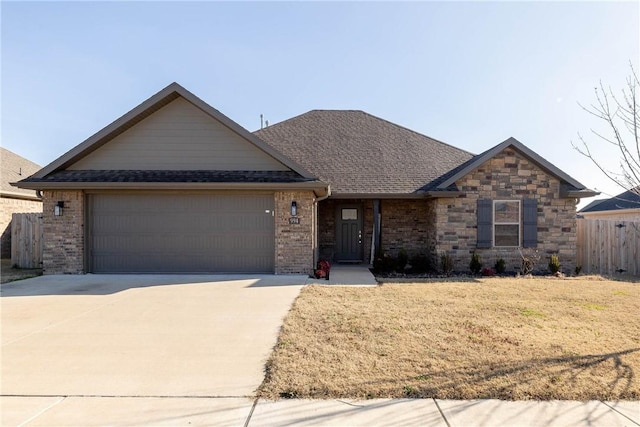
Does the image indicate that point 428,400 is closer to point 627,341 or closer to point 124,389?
point 124,389

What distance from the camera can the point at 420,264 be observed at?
11.7m

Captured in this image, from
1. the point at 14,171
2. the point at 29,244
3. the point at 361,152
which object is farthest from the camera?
the point at 14,171

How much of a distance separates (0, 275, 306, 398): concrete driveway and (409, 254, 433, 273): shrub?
4.72 m

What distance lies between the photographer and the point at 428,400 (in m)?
3.25

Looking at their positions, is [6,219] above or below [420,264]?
above

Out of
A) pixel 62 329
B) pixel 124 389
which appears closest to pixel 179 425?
pixel 124 389

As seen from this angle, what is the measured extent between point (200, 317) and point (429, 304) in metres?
4.16

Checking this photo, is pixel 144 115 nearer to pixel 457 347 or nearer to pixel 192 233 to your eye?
pixel 192 233

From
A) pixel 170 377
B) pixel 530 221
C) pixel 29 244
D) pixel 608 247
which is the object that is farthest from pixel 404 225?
pixel 29 244

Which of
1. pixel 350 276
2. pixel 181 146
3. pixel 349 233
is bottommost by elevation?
pixel 350 276

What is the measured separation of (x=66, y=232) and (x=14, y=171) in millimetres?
9959

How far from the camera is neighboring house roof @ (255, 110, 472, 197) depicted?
11.9 meters

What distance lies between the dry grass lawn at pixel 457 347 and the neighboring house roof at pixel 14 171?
13.3 metres

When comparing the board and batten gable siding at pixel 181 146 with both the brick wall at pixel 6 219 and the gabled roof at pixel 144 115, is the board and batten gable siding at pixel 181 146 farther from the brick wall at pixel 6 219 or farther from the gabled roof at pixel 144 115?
the brick wall at pixel 6 219
